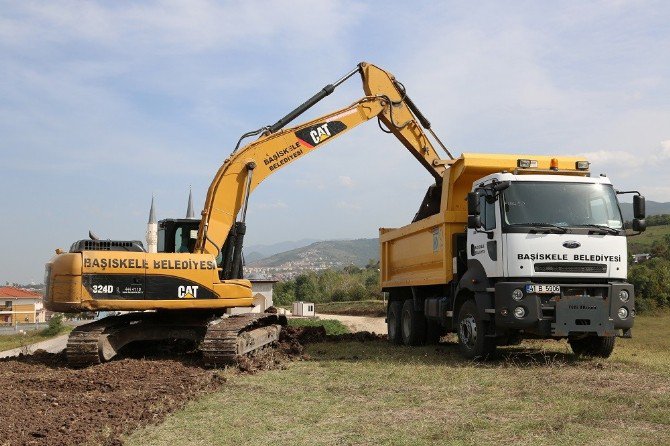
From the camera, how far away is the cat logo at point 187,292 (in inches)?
435

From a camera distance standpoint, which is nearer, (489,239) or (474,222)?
(489,239)

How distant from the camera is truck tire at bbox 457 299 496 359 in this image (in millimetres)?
10864

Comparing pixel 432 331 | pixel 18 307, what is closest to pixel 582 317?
pixel 432 331

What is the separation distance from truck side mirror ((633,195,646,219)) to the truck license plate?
191 centimetres

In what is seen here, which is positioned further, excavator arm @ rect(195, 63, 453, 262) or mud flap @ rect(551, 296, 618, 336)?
excavator arm @ rect(195, 63, 453, 262)

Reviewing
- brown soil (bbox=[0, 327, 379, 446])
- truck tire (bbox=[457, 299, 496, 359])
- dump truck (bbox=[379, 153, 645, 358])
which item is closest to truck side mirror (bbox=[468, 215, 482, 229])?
A: dump truck (bbox=[379, 153, 645, 358])

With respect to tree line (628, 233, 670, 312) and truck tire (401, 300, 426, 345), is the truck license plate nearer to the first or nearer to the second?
truck tire (401, 300, 426, 345)

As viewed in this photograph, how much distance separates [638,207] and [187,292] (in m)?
7.29

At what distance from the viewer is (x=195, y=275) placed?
1117 cm

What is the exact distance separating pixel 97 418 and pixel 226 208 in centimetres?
596

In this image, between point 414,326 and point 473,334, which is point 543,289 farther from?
point 414,326

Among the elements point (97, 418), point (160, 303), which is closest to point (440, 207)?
point (160, 303)

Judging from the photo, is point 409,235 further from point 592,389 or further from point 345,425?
point 345,425

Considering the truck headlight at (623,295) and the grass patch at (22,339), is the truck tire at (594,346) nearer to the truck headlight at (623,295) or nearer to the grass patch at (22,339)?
the truck headlight at (623,295)
